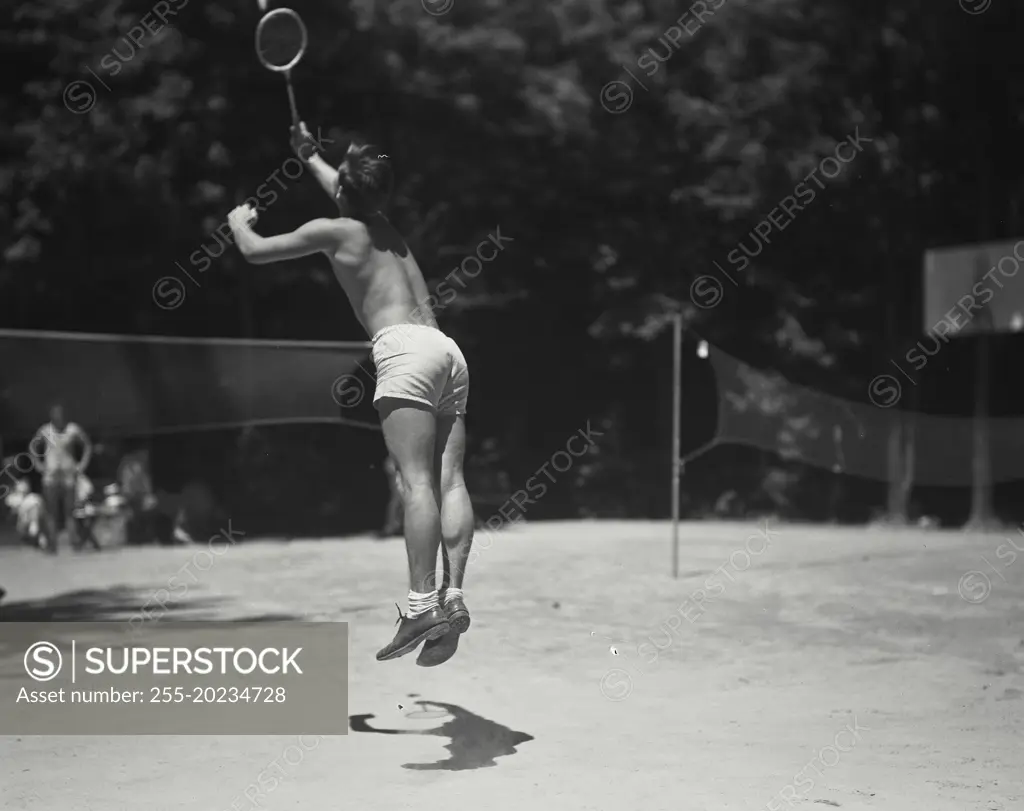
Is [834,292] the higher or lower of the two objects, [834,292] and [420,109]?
the lower

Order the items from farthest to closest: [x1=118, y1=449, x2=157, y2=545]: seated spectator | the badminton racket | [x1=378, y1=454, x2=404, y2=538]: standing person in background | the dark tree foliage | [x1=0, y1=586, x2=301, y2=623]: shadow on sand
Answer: the dark tree foliage
[x1=378, y1=454, x2=404, y2=538]: standing person in background
[x1=118, y1=449, x2=157, y2=545]: seated spectator
[x1=0, y1=586, x2=301, y2=623]: shadow on sand
the badminton racket

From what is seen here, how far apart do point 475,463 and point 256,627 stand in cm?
1679

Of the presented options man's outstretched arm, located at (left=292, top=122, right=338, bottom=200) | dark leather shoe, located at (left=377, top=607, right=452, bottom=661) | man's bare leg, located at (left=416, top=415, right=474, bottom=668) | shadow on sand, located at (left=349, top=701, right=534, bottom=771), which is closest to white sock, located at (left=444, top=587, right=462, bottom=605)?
man's bare leg, located at (left=416, top=415, right=474, bottom=668)

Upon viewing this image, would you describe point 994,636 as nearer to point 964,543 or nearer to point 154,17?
point 964,543

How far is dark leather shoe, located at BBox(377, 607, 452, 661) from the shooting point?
6145mm

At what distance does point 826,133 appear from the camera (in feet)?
94.0

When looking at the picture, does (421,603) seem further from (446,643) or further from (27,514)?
(27,514)

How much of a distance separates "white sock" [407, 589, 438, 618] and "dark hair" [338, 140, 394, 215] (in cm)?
179

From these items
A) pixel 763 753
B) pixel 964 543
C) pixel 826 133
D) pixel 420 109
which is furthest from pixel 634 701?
pixel 826 133

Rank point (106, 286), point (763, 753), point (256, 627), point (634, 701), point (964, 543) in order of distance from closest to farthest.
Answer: point (763, 753), point (634, 701), point (256, 627), point (964, 543), point (106, 286)

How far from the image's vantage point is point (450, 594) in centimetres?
635

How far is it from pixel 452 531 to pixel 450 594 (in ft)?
1.03

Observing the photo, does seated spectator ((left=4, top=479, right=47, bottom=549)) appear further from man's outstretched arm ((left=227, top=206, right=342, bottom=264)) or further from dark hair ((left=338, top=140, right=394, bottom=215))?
dark hair ((left=338, top=140, right=394, bottom=215))

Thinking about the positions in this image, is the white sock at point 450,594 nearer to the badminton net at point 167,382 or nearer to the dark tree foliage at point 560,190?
the badminton net at point 167,382
